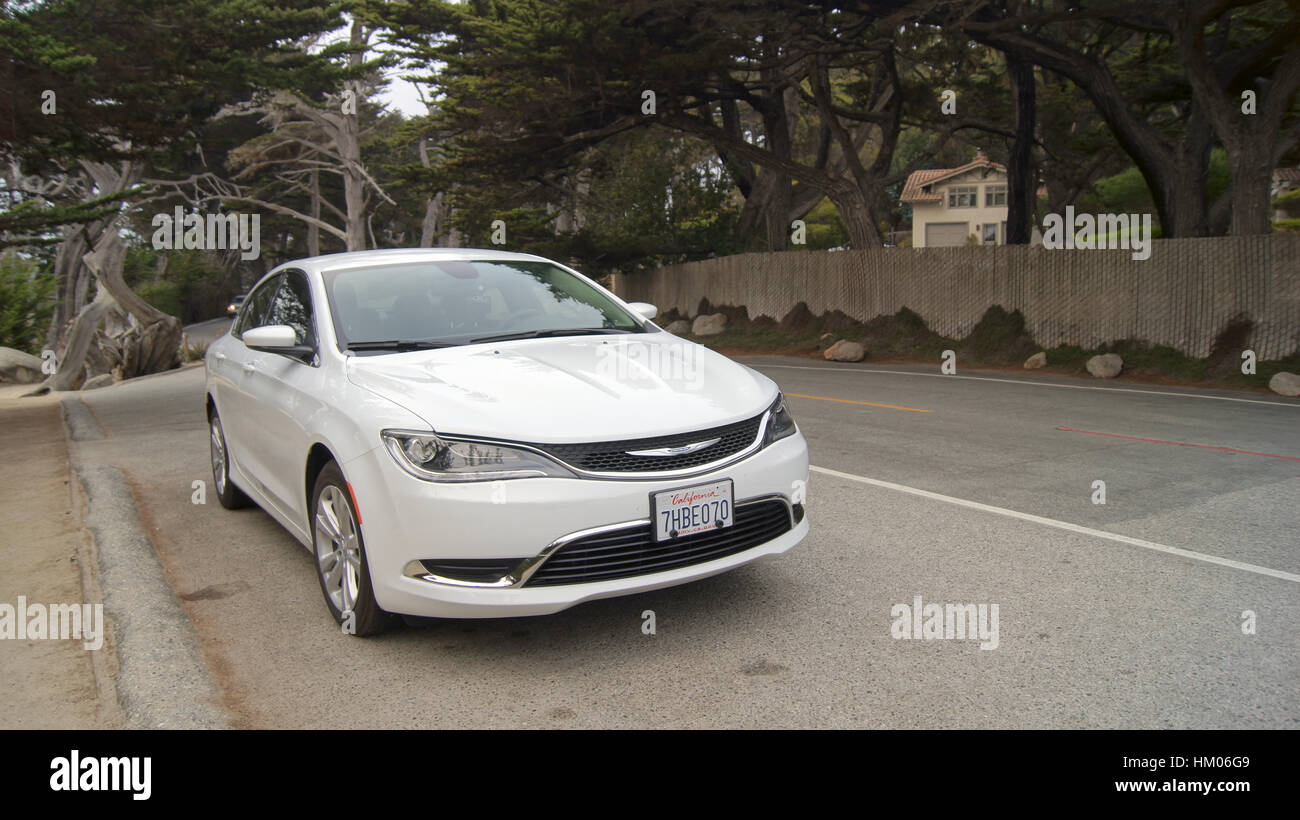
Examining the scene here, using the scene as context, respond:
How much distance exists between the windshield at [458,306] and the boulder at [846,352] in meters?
14.4

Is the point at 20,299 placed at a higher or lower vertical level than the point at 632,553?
higher

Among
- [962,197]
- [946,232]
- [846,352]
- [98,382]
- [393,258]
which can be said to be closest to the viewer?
[393,258]

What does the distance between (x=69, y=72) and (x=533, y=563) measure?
1195cm

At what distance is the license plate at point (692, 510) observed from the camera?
4172 mm

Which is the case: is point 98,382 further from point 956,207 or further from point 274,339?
point 956,207

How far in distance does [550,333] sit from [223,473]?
123 inches

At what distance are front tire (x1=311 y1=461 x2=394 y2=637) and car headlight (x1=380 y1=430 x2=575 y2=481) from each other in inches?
18.7

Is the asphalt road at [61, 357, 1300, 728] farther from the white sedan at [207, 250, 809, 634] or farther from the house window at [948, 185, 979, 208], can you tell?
the house window at [948, 185, 979, 208]

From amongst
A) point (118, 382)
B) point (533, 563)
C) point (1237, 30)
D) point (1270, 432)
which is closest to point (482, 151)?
point (118, 382)

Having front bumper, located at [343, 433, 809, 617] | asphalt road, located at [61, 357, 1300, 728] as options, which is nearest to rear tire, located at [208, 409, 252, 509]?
asphalt road, located at [61, 357, 1300, 728]

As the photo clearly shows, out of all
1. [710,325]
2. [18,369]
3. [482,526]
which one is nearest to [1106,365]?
[710,325]

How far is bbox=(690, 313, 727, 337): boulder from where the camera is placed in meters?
27.0

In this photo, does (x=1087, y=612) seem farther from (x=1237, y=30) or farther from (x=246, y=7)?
(x=1237, y=30)

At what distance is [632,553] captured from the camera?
4.18 meters
